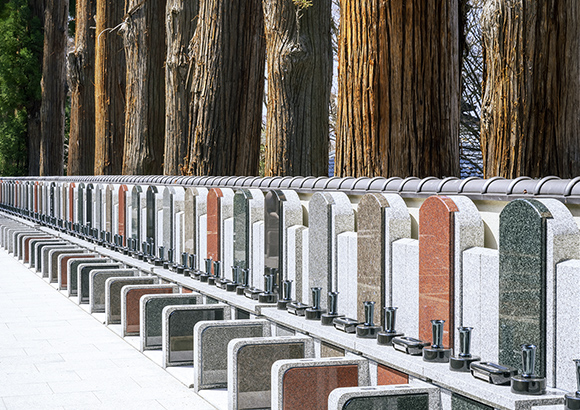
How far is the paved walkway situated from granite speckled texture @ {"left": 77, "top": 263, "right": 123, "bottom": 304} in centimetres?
23

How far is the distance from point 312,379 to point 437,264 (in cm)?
107

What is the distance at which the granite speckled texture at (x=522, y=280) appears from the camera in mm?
3898

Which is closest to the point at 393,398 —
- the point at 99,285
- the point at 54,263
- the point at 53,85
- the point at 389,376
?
the point at 389,376

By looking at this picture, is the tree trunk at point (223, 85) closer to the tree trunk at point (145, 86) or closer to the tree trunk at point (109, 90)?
the tree trunk at point (145, 86)

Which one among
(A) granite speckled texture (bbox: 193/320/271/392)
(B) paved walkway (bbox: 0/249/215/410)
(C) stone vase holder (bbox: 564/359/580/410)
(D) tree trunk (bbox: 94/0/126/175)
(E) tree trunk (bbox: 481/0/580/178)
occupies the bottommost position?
(B) paved walkway (bbox: 0/249/215/410)

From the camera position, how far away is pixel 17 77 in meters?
34.4

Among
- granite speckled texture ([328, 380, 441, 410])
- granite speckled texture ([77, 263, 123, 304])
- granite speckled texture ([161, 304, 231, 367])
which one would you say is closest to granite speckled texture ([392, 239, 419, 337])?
granite speckled texture ([328, 380, 441, 410])

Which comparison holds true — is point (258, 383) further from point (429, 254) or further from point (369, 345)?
point (429, 254)

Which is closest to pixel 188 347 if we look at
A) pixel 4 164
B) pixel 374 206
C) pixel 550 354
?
pixel 374 206

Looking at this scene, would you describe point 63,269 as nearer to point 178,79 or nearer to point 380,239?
point 178,79

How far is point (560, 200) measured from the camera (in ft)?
13.3

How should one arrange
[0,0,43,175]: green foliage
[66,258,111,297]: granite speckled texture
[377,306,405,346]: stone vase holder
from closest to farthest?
[377,306,405,346]: stone vase holder
[66,258,111,297]: granite speckled texture
[0,0,43,175]: green foliage

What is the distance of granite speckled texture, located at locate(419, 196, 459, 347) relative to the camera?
14.9ft

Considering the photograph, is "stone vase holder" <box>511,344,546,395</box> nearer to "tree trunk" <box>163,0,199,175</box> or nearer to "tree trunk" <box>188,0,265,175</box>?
"tree trunk" <box>188,0,265,175</box>
